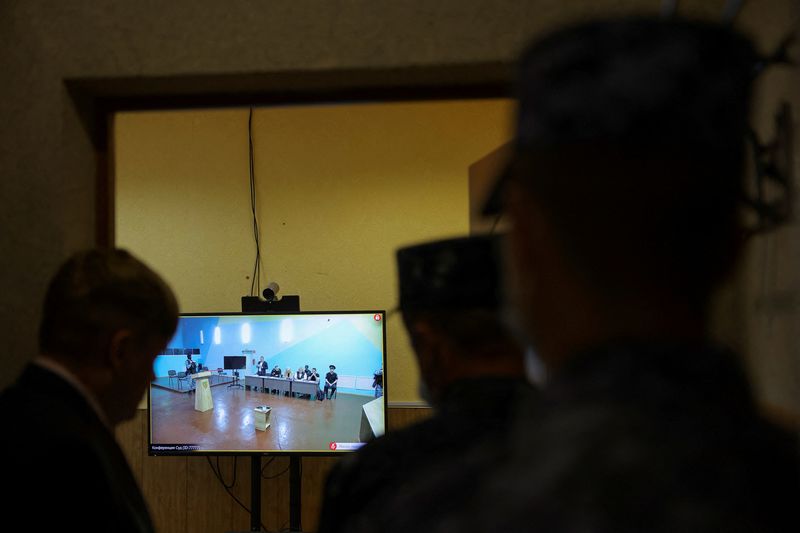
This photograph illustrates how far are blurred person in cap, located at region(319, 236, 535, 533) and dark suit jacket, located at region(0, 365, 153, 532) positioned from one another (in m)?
0.33

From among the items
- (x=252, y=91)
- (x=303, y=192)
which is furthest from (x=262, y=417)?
(x=252, y=91)

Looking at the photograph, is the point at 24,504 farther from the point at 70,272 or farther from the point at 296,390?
the point at 296,390

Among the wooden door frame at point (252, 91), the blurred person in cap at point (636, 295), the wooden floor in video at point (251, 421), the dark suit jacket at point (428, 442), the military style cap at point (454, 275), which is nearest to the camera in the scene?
the blurred person in cap at point (636, 295)

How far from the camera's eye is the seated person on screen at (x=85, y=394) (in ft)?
2.80

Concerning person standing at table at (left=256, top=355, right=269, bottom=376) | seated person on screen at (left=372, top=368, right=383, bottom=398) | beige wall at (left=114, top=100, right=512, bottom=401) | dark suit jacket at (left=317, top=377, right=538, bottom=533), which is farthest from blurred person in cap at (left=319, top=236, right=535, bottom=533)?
beige wall at (left=114, top=100, right=512, bottom=401)

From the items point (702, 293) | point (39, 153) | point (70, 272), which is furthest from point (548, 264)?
point (39, 153)

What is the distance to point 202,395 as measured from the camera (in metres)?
2.68

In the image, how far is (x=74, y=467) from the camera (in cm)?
88

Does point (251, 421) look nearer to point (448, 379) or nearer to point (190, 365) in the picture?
point (190, 365)

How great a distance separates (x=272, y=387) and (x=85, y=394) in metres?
1.67

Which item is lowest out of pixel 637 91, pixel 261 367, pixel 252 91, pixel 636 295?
pixel 261 367

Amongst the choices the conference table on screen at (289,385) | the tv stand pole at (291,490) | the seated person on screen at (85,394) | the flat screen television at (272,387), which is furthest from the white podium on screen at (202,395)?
the seated person on screen at (85,394)

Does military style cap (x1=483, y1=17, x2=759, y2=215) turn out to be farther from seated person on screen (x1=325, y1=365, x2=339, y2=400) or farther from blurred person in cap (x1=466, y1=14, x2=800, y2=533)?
seated person on screen (x1=325, y1=365, x2=339, y2=400)

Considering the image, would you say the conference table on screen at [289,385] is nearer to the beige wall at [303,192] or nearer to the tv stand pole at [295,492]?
the tv stand pole at [295,492]
